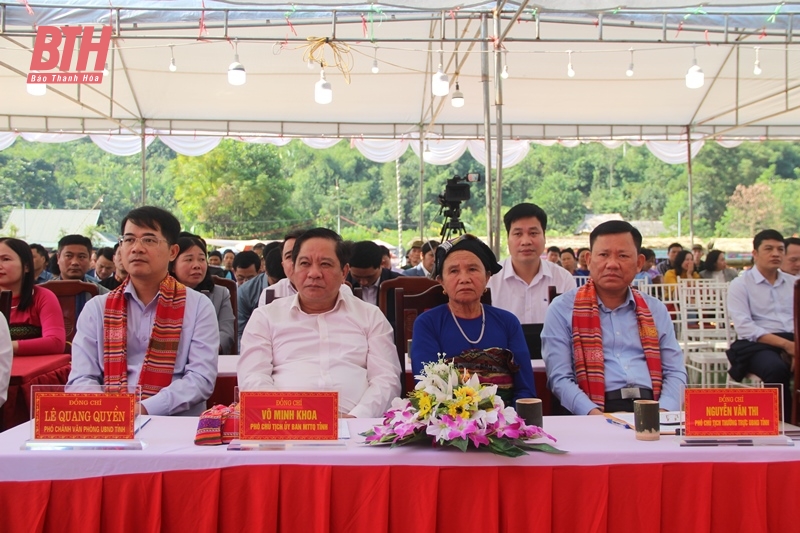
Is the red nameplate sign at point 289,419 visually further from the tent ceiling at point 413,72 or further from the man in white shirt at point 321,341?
the tent ceiling at point 413,72

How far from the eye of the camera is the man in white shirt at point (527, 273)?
3.59 m

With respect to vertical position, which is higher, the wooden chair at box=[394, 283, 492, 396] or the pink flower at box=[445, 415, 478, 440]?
the wooden chair at box=[394, 283, 492, 396]

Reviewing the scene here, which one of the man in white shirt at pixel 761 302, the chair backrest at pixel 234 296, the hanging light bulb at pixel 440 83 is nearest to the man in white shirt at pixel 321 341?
the chair backrest at pixel 234 296

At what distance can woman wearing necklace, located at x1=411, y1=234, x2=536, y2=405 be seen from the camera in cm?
230

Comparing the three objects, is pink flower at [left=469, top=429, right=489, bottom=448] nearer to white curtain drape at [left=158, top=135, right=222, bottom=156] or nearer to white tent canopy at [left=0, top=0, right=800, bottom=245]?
white tent canopy at [left=0, top=0, right=800, bottom=245]

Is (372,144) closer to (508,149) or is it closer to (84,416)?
(508,149)

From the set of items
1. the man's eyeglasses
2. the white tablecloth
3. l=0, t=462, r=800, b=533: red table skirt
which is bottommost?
l=0, t=462, r=800, b=533: red table skirt

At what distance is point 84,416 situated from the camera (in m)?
1.64

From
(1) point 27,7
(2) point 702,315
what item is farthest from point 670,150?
(1) point 27,7

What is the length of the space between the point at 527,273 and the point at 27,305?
235 centimetres

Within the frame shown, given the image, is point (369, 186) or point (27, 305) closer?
point (27, 305)

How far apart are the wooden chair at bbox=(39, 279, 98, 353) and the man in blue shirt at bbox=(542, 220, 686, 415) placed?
235 centimetres

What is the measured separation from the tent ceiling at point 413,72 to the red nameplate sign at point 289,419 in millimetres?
4930

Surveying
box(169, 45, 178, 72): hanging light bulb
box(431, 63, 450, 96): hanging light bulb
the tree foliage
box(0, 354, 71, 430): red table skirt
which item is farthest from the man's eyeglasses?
the tree foliage
